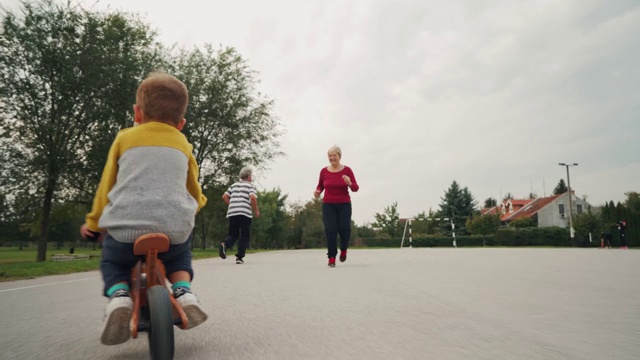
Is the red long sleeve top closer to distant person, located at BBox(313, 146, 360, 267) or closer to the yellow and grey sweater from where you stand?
distant person, located at BBox(313, 146, 360, 267)

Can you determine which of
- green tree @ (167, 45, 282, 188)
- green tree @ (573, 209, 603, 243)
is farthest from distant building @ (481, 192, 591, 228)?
green tree @ (167, 45, 282, 188)

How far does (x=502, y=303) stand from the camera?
4.00m

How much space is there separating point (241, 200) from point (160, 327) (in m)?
8.22

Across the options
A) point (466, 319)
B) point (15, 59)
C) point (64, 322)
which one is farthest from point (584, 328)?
point (15, 59)

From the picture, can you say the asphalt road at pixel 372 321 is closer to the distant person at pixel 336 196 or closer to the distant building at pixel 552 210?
the distant person at pixel 336 196

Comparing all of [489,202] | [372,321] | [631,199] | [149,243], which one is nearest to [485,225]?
[631,199]

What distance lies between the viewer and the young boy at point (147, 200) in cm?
243

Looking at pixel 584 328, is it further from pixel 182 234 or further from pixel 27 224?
pixel 27 224

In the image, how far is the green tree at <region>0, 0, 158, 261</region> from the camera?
1839cm

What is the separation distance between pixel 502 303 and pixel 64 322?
3402 mm

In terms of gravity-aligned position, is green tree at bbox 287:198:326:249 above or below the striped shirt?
above

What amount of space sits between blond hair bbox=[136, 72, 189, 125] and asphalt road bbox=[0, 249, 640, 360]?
1.30 metres

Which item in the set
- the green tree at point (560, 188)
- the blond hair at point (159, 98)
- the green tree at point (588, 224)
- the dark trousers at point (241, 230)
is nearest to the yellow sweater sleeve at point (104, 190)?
the blond hair at point (159, 98)

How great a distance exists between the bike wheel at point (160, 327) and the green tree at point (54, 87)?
18.8 meters
